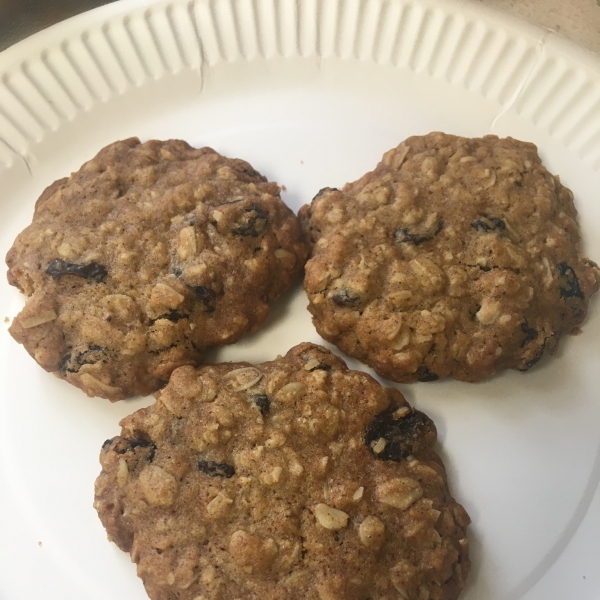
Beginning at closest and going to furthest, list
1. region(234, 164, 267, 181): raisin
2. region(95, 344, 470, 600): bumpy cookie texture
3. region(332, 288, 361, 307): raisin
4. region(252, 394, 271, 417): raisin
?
region(95, 344, 470, 600): bumpy cookie texture → region(252, 394, 271, 417): raisin → region(332, 288, 361, 307): raisin → region(234, 164, 267, 181): raisin

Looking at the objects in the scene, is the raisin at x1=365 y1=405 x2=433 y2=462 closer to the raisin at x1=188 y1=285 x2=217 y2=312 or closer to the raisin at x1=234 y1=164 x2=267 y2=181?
the raisin at x1=188 y1=285 x2=217 y2=312

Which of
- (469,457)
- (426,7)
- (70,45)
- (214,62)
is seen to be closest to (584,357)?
(469,457)

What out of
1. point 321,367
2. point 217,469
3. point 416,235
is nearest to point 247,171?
point 416,235

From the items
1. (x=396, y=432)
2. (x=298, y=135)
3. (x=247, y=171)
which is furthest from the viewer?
(x=298, y=135)

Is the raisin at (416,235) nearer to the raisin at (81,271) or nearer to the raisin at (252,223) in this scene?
the raisin at (252,223)

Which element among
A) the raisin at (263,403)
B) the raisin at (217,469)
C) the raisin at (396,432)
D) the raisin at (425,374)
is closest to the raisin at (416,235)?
the raisin at (425,374)

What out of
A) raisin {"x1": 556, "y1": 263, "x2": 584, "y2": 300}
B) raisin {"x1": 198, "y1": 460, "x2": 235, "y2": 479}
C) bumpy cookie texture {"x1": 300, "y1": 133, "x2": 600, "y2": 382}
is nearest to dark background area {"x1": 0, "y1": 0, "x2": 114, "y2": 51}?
bumpy cookie texture {"x1": 300, "y1": 133, "x2": 600, "y2": 382}

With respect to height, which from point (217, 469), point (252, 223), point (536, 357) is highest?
point (252, 223)

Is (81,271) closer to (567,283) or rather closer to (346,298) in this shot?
(346,298)
